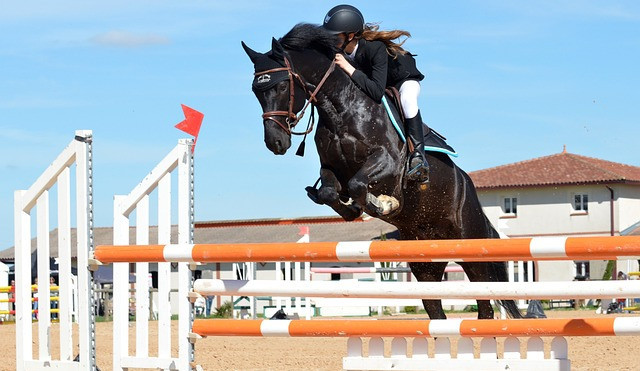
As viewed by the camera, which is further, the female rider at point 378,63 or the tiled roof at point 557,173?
the tiled roof at point 557,173

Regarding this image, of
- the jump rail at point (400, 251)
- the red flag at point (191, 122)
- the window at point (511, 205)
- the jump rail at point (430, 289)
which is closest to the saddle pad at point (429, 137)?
the red flag at point (191, 122)

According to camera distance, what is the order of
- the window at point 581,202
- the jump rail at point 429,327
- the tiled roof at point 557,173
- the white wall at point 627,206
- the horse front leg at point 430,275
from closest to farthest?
the jump rail at point 429,327
the horse front leg at point 430,275
the white wall at point 627,206
the tiled roof at point 557,173
the window at point 581,202

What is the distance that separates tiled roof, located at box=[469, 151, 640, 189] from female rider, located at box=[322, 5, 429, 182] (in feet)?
114

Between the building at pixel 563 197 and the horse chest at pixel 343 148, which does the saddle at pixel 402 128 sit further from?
the building at pixel 563 197

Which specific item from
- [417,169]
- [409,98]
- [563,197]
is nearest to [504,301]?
[417,169]

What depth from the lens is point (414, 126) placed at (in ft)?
19.4

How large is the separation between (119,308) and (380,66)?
1991mm

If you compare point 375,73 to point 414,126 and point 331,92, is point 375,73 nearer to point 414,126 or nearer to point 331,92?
point 331,92

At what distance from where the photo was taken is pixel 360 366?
4.34 meters

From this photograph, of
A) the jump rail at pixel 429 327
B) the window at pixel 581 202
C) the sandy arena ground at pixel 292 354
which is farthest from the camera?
the window at pixel 581 202

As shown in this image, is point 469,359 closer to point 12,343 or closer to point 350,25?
point 350,25

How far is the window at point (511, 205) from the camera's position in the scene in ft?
138

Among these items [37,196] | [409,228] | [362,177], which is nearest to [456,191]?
[409,228]

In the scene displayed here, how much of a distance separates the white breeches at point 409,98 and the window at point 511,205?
36.8m
